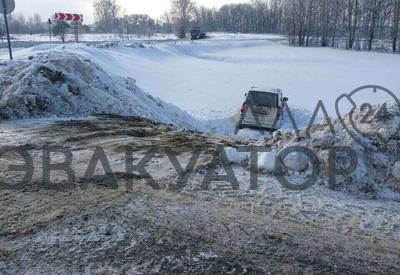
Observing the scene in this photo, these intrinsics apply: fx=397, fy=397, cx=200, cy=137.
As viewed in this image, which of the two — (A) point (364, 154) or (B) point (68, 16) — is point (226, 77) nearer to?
(A) point (364, 154)

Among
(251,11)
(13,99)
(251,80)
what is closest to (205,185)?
(13,99)

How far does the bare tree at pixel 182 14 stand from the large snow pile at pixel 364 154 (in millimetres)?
78829

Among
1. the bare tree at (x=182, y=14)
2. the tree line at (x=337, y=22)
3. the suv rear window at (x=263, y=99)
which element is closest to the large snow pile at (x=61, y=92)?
the suv rear window at (x=263, y=99)

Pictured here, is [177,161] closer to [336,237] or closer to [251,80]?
[336,237]

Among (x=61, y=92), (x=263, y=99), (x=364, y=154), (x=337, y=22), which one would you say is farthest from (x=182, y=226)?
(x=337, y=22)

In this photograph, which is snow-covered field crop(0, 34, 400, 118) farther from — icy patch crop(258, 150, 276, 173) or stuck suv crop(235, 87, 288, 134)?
icy patch crop(258, 150, 276, 173)

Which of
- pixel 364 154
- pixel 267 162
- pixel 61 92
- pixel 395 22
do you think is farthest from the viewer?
pixel 395 22

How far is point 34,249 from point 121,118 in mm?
6485

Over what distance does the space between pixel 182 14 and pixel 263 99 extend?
78.3 meters

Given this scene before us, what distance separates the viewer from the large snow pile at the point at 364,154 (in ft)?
18.7

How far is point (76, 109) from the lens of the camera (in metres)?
10.3

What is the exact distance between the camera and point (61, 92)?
1032 centimetres

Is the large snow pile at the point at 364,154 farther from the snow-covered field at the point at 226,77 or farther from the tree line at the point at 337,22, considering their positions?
the tree line at the point at 337,22

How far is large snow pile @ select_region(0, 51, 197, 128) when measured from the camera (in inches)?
384
